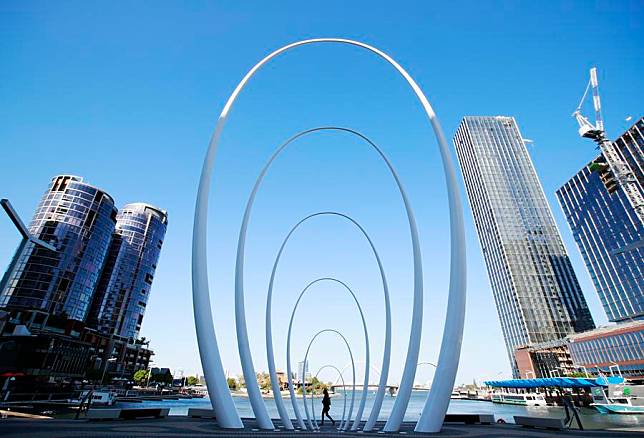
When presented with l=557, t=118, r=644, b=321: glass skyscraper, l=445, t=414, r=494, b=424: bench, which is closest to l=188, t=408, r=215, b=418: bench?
l=445, t=414, r=494, b=424: bench

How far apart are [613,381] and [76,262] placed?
13375 cm

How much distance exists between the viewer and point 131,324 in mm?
131250

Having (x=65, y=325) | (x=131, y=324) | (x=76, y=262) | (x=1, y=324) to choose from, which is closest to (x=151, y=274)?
(x=131, y=324)

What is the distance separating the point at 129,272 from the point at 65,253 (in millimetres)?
41154

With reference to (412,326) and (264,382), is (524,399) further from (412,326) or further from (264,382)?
(264,382)

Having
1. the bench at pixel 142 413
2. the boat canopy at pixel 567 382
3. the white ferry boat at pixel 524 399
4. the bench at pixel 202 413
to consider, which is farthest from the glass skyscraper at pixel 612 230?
the bench at pixel 142 413

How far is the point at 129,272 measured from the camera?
445 feet

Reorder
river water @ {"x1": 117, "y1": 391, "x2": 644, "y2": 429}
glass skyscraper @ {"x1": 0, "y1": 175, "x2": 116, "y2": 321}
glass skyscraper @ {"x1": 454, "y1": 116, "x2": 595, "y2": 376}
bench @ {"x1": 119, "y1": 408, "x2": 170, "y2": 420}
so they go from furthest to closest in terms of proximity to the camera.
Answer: glass skyscraper @ {"x1": 454, "y1": 116, "x2": 595, "y2": 376}
glass skyscraper @ {"x1": 0, "y1": 175, "x2": 116, "y2": 321}
river water @ {"x1": 117, "y1": 391, "x2": 644, "y2": 429}
bench @ {"x1": 119, "y1": 408, "x2": 170, "y2": 420}

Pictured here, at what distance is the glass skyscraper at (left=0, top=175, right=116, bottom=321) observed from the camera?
287 ft

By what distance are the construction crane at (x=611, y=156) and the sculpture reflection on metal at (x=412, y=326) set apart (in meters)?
80.5

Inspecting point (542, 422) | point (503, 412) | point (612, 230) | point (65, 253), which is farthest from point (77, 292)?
point (612, 230)

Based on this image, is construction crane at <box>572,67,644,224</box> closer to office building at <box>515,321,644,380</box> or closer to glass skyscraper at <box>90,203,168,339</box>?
office building at <box>515,321,644,380</box>

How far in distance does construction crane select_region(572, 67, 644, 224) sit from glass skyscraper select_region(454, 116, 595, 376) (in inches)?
1507

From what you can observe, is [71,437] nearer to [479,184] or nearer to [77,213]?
[77,213]
